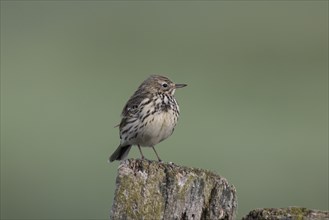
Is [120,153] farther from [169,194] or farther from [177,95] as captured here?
[177,95]

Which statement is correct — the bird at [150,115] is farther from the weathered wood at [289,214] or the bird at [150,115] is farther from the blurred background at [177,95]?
the weathered wood at [289,214]

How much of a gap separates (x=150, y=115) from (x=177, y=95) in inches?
395

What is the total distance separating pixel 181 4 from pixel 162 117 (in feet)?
82.3

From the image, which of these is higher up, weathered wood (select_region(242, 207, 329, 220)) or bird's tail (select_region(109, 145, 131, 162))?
bird's tail (select_region(109, 145, 131, 162))

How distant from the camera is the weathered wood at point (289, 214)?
6.04 m

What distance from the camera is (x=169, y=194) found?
6.45 m

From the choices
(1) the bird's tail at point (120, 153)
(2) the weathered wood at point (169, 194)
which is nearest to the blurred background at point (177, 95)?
(1) the bird's tail at point (120, 153)

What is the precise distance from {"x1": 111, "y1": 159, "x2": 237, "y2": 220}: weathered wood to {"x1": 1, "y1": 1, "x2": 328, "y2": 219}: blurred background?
19.8ft

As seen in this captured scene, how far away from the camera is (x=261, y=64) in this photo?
82.7 ft

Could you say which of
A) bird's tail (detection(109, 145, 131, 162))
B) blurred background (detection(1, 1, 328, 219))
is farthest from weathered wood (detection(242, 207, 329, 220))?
blurred background (detection(1, 1, 328, 219))

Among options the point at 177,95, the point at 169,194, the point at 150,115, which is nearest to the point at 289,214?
the point at 169,194

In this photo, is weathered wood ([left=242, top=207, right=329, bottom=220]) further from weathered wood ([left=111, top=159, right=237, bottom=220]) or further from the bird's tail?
the bird's tail

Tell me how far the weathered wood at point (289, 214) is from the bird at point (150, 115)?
3.99 meters

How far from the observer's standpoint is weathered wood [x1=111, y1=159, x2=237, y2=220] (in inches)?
252
